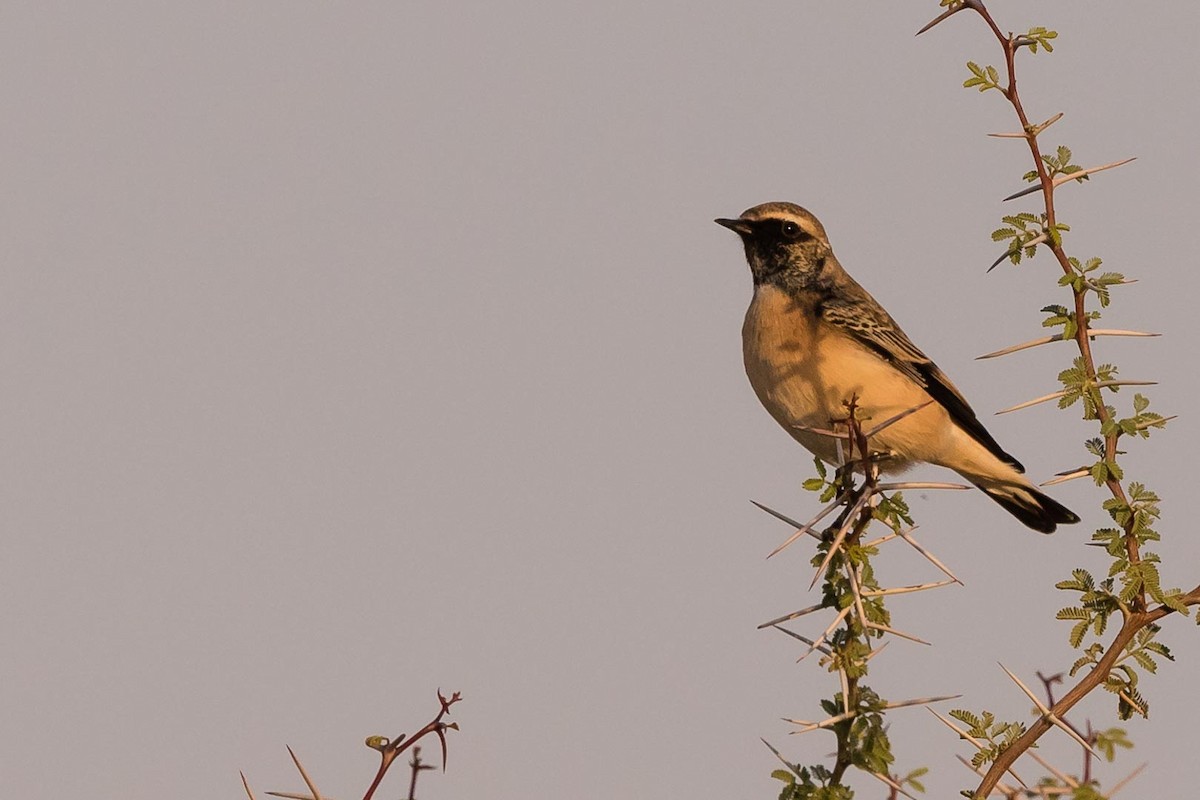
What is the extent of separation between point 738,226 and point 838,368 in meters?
1.51

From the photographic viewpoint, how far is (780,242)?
8.97 m

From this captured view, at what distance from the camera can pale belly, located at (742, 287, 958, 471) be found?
7.86 meters

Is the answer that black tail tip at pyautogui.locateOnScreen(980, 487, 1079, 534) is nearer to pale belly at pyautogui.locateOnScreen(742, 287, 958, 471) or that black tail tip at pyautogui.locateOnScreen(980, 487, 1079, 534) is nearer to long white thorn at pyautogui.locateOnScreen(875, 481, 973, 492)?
pale belly at pyautogui.locateOnScreen(742, 287, 958, 471)

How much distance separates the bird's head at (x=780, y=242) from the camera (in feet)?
29.2

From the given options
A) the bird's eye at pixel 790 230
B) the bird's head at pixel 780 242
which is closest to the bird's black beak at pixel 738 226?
the bird's head at pixel 780 242

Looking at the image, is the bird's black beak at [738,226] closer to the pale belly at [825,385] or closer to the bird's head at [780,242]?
the bird's head at [780,242]

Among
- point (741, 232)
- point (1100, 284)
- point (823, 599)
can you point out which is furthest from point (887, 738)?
point (741, 232)

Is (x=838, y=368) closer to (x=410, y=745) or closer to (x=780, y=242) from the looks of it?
(x=780, y=242)

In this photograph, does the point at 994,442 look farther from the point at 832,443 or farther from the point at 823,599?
the point at 823,599

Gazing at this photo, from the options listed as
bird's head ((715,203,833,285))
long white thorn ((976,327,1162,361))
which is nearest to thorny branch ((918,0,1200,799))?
long white thorn ((976,327,1162,361))

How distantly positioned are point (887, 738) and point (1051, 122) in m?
2.11

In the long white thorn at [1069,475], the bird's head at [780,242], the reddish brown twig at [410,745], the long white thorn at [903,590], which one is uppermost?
the bird's head at [780,242]

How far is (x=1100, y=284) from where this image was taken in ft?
15.3

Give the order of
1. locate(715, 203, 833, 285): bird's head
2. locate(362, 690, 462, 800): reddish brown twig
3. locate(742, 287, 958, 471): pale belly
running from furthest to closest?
locate(715, 203, 833, 285): bird's head → locate(742, 287, 958, 471): pale belly → locate(362, 690, 462, 800): reddish brown twig
